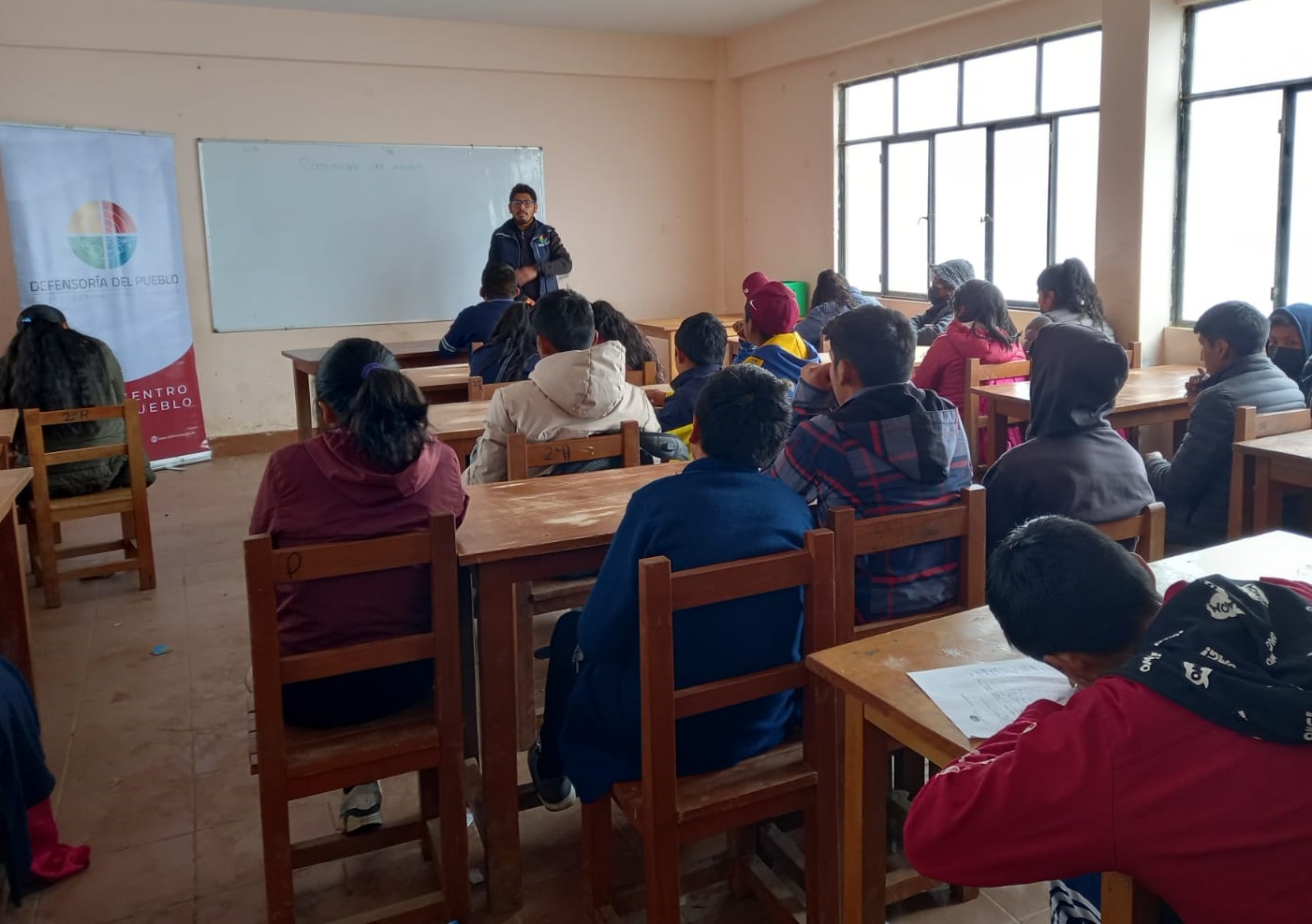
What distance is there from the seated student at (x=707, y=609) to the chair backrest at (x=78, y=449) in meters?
2.68

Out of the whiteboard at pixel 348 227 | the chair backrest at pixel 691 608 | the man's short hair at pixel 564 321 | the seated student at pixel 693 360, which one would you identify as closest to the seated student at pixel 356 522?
the chair backrest at pixel 691 608

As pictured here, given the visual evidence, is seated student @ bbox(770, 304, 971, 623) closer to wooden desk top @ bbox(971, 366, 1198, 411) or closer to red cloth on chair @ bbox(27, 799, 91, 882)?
red cloth on chair @ bbox(27, 799, 91, 882)

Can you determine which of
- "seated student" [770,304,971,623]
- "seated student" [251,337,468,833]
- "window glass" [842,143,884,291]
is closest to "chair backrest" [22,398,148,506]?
"seated student" [251,337,468,833]

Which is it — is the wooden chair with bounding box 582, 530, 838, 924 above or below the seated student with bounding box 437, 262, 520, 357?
below

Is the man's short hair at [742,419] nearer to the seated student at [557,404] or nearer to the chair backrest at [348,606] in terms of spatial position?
the chair backrest at [348,606]

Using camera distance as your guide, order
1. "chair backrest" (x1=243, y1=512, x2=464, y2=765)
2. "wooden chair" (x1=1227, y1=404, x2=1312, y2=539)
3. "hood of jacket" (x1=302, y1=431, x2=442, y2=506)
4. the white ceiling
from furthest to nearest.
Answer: the white ceiling, "wooden chair" (x1=1227, y1=404, x2=1312, y2=539), "hood of jacket" (x1=302, y1=431, x2=442, y2=506), "chair backrest" (x1=243, y1=512, x2=464, y2=765)

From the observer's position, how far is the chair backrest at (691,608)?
1.58 meters

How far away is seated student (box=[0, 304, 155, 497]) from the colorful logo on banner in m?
2.02

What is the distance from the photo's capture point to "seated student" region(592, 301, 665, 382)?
412 centimetres

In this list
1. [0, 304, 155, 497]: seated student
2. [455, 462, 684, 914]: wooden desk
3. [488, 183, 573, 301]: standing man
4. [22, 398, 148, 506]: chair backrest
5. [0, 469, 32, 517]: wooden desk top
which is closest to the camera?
[455, 462, 684, 914]: wooden desk

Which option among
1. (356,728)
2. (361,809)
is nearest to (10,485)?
(361,809)

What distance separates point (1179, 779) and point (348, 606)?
145cm

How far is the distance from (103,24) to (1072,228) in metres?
5.61

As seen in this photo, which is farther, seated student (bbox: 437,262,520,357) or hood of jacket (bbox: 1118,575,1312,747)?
seated student (bbox: 437,262,520,357)
